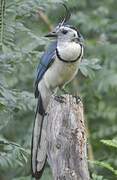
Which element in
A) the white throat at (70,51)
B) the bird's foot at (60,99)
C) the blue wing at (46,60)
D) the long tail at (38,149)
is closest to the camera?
the bird's foot at (60,99)

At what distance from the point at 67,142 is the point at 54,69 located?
96 cm

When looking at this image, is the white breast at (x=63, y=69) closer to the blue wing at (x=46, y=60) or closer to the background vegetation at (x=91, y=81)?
the blue wing at (x=46, y=60)

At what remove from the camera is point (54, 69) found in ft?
17.0

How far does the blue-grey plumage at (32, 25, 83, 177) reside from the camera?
4965 millimetres

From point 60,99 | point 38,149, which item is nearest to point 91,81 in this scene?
point 38,149

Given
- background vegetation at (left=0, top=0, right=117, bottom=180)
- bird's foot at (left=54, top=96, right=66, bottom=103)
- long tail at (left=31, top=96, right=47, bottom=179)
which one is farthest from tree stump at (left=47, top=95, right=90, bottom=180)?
background vegetation at (left=0, top=0, right=117, bottom=180)

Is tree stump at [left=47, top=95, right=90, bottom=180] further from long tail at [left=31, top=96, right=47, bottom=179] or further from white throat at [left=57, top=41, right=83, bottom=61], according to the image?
white throat at [left=57, top=41, right=83, bottom=61]

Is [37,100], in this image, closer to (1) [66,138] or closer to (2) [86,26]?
(1) [66,138]

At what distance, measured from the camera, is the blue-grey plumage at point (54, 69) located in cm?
496

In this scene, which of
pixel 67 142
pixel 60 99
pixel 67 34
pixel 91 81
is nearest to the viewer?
pixel 67 142

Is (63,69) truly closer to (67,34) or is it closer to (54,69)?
(54,69)

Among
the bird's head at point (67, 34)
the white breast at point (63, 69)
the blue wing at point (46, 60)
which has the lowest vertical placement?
the white breast at point (63, 69)

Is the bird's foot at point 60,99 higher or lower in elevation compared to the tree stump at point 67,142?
higher

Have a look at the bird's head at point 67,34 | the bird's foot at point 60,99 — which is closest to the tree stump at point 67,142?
the bird's foot at point 60,99
